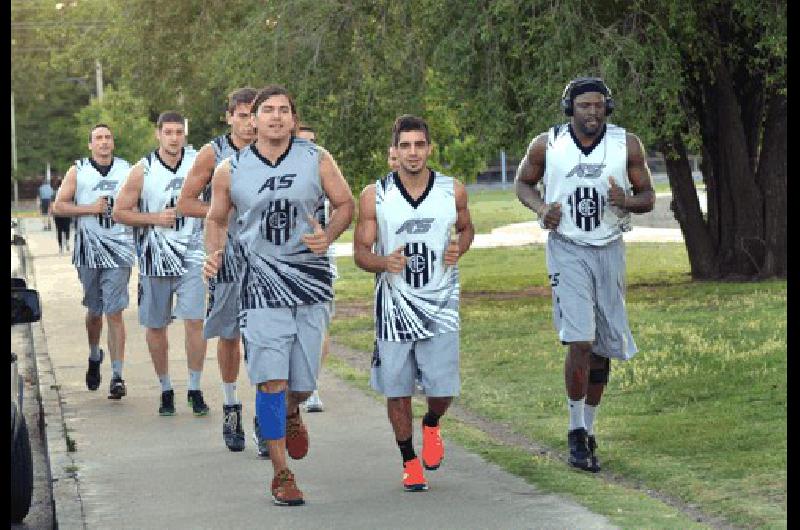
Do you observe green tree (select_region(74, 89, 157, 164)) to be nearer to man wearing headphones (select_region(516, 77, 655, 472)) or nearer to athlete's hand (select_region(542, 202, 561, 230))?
man wearing headphones (select_region(516, 77, 655, 472))

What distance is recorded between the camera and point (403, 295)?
9039mm

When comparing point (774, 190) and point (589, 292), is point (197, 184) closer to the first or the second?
point (589, 292)

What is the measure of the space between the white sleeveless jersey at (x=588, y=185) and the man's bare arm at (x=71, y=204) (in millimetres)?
4793

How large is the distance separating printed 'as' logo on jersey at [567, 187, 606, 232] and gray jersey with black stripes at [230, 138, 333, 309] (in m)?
1.45

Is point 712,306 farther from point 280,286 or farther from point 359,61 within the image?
point 280,286

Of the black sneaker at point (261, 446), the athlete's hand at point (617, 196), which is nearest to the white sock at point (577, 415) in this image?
the athlete's hand at point (617, 196)

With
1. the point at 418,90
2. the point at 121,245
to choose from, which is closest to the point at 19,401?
the point at 121,245

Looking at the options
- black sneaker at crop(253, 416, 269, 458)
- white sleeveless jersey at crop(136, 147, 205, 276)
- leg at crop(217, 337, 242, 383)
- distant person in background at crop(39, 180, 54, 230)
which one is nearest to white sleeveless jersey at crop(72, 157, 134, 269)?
white sleeveless jersey at crop(136, 147, 205, 276)

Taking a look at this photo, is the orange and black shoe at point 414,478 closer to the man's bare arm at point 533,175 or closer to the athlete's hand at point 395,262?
the athlete's hand at point 395,262

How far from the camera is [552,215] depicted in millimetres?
9648

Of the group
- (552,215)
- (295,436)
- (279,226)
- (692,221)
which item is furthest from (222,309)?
(692,221)

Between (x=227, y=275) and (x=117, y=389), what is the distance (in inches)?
124

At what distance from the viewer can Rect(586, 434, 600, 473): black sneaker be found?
31.8ft

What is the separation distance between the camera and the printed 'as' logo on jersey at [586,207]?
9.68m
